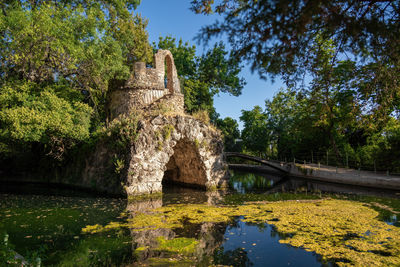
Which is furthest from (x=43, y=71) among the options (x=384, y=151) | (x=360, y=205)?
(x=384, y=151)

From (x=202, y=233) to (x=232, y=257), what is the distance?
1.74 meters

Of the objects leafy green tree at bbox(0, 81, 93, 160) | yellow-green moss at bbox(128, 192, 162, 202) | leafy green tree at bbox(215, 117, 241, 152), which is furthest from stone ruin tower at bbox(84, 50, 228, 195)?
leafy green tree at bbox(215, 117, 241, 152)

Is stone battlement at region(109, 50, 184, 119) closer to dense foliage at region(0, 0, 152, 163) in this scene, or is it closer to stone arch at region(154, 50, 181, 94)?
stone arch at region(154, 50, 181, 94)

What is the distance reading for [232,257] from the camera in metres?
5.43

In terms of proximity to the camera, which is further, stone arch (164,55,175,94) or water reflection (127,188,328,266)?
stone arch (164,55,175,94)

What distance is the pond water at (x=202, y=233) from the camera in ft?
17.1

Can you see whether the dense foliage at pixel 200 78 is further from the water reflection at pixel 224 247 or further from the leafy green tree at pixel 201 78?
the water reflection at pixel 224 247

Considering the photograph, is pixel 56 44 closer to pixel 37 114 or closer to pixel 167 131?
pixel 37 114

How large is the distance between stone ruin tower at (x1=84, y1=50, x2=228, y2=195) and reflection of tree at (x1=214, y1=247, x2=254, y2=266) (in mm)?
8091

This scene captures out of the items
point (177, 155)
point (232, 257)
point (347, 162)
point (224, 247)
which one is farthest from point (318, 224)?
point (347, 162)

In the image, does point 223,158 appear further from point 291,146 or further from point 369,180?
point 291,146

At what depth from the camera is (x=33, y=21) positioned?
12766 millimetres

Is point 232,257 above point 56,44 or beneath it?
beneath

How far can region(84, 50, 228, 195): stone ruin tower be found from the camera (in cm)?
1327
